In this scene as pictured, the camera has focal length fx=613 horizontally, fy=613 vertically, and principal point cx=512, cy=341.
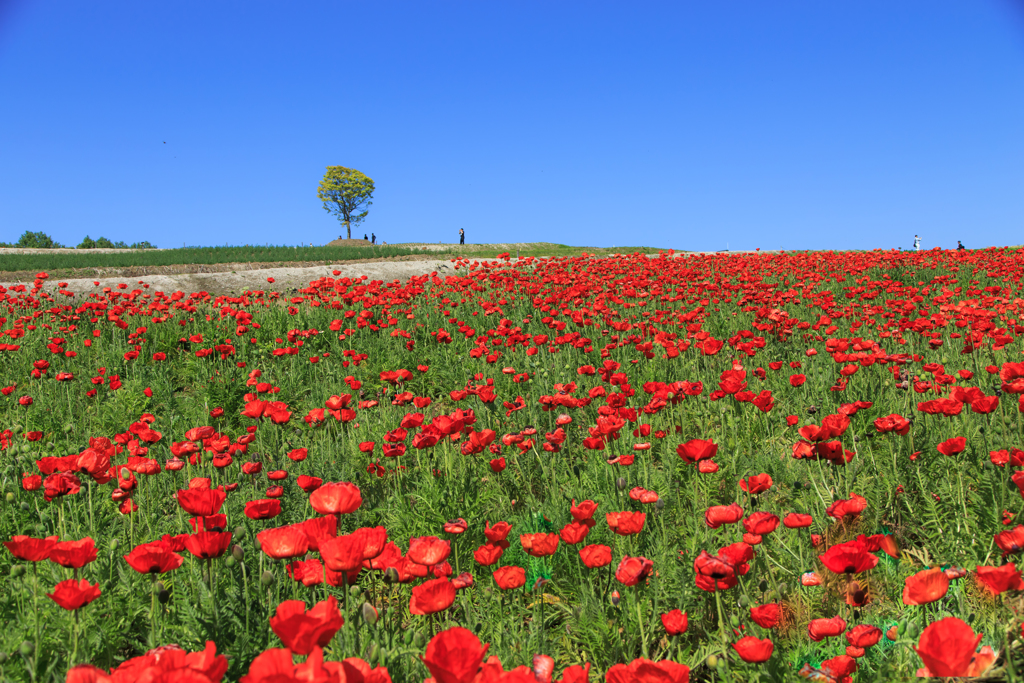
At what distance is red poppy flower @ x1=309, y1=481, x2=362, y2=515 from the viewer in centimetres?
158

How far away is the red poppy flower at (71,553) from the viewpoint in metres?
1.47

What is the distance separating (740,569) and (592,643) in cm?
58

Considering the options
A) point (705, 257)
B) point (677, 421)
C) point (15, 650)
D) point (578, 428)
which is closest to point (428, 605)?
point (15, 650)

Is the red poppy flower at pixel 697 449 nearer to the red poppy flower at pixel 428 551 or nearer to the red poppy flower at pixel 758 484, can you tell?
the red poppy flower at pixel 758 484

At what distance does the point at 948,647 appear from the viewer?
989 mm

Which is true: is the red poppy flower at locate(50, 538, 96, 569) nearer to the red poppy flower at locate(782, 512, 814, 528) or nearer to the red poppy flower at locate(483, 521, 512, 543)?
the red poppy flower at locate(483, 521, 512, 543)

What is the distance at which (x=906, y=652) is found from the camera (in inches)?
61.1

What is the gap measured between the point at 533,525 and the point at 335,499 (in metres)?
1.07

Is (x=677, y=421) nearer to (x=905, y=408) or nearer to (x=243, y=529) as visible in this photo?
(x=905, y=408)

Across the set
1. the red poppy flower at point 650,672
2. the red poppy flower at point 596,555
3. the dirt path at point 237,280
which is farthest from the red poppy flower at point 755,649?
the dirt path at point 237,280

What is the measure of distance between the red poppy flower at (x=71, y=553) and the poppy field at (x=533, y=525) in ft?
0.03

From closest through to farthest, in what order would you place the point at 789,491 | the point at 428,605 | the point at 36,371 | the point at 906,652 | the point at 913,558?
the point at 428,605 < the point at 906,652 < the point at 913,558 < the point at 789,491 < the point at 36,371

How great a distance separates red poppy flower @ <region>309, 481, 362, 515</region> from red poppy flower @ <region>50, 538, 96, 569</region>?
545mm

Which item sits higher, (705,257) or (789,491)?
(705,257)
